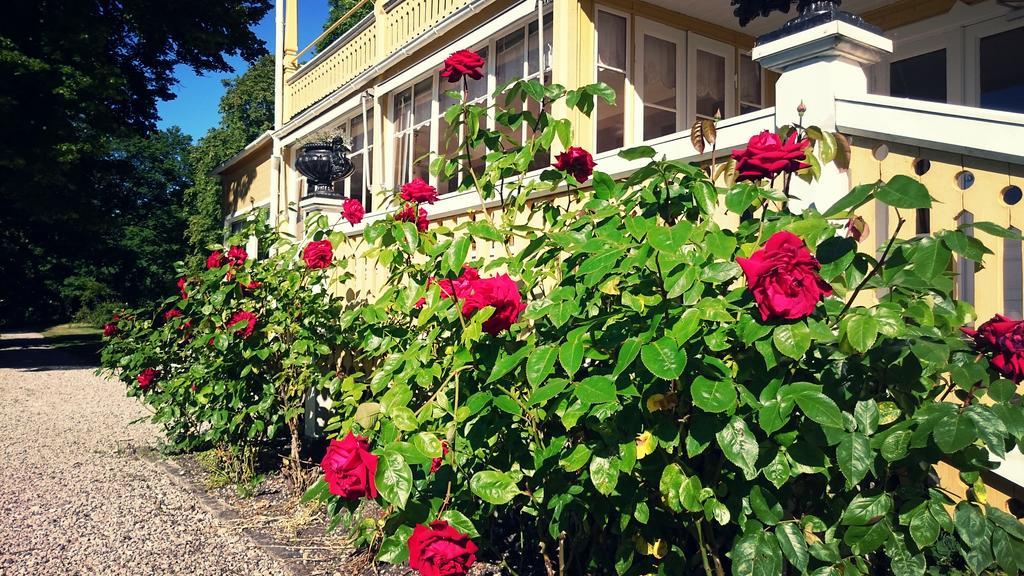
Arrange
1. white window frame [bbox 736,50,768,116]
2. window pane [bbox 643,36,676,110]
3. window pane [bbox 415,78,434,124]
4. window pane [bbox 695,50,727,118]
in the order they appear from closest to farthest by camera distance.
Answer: window pane [bbox 643,36,676,110]
window pane [bbox 695,50,727,118]
white window frame [bbox 736,50,768,116]
window pane [bbox 415,78,434,124]

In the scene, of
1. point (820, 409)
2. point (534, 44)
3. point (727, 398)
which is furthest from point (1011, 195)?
point (534, 44)

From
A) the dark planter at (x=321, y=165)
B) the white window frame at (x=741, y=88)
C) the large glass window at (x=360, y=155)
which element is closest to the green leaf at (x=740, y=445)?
the dark planter at (x=321, y=165)

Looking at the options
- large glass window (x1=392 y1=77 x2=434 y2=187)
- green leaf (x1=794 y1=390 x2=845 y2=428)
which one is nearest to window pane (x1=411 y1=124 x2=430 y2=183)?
large glass window (x1=392 y1=77 x2=434 y2=187)

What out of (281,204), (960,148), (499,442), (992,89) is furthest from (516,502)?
(281,204)

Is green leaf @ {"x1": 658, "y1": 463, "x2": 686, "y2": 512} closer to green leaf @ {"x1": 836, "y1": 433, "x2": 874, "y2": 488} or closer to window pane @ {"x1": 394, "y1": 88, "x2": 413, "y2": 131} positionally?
green leaf @ {"x1": 836, "y1": 433, "x2": 874, "y2": 488}

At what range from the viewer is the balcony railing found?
888 cm

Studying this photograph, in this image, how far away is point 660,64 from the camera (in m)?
7.27

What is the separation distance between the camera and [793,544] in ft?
5.09

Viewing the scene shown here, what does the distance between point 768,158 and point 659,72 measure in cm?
584

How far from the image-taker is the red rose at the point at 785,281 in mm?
1350

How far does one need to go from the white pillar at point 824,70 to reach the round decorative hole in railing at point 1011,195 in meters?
A: 0.46

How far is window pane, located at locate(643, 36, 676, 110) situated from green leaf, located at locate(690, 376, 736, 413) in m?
6.18

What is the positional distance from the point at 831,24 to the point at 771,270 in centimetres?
140

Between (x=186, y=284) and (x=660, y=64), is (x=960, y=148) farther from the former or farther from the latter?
(x=660, y=64)
